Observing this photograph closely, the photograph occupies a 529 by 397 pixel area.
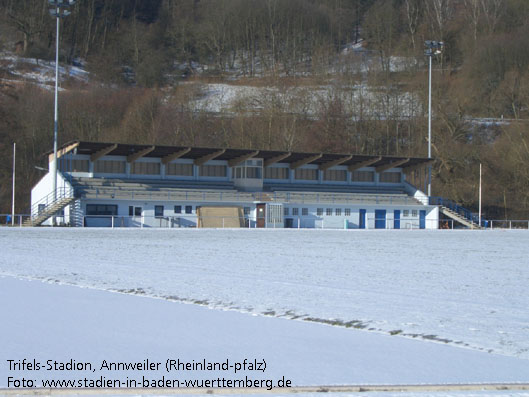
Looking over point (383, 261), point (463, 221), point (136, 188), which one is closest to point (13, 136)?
point (136, 188)

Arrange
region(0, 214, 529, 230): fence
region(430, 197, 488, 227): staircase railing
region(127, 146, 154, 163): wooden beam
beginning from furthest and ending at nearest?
region(430, 197, 488, 227): staircase railing, region(127, 146, 154, 163): wooden beam, region(0, 214, 529, 230): fence

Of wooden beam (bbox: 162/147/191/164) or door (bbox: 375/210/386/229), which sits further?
door (bbox: 375/210/386/229)

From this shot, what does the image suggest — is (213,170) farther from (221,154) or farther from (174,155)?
(174,155)

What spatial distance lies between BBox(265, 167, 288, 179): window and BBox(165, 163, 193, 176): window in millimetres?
7427

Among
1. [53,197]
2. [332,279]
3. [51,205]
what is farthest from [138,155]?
[332,279]

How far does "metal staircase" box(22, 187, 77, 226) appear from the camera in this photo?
47938mm

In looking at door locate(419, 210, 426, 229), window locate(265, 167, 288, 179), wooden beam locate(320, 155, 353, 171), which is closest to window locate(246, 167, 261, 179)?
window locate(265, 167, 288, 179)

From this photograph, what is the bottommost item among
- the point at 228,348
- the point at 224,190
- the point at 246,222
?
the point at 228,348

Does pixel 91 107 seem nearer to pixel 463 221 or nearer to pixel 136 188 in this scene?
pixel 136 188

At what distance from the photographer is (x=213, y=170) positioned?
6094 cm

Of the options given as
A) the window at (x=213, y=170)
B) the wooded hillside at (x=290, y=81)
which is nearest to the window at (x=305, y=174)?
the window at (x=213, y=170)

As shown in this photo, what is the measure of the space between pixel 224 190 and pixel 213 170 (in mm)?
3418

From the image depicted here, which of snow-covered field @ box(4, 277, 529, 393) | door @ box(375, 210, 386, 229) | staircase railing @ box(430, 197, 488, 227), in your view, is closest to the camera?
snow-covered field @ box(4, 277, 529, 393)

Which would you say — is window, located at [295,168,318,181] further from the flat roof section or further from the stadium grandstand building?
the flat roof section
